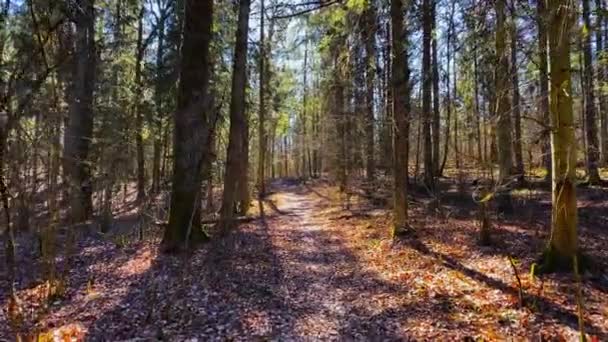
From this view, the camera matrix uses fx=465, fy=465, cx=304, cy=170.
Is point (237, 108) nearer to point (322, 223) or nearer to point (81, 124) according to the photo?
point (322, 223)

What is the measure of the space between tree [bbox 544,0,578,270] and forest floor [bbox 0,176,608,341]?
1.41 feet

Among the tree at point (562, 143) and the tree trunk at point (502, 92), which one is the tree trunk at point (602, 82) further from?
the tree trunk at point (502, 92)

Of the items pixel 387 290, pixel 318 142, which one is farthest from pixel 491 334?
pixel 318 142

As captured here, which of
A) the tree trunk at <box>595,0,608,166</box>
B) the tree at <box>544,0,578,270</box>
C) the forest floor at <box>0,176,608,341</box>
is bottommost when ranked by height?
the forest floor at <box>0,176,608,341</box>

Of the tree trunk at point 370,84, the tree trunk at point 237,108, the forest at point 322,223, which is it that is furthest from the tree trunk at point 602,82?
the tree trunk at point 237,108

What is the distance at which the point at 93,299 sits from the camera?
240 inches

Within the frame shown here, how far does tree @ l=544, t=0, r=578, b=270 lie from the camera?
587 centimetres

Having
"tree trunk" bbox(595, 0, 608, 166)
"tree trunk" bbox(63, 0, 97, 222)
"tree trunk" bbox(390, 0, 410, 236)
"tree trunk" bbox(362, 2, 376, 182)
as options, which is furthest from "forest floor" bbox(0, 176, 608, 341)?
"tree trunk" bbox(362, 2, 376, 182)

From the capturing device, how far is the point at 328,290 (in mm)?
6574

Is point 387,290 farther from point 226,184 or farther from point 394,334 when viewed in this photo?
point 226,184

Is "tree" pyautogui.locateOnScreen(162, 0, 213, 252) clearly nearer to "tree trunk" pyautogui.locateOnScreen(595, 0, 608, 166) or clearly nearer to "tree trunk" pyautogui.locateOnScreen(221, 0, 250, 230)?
"tree trunk" pyautogui.locateOnScreen(221, 0, 250, 230)

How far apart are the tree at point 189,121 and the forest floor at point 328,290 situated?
684 millimetres

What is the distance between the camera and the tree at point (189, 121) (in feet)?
26.8

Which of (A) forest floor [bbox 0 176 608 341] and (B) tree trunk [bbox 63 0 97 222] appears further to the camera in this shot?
(B) tree trunk [bbox 63 0 97 222]
